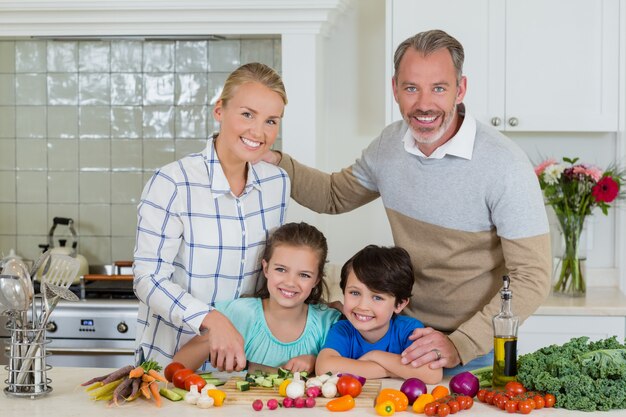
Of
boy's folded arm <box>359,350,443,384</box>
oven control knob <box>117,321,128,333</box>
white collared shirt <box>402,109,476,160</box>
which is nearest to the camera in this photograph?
boy's folded arm <box>359,350,443,384</box>

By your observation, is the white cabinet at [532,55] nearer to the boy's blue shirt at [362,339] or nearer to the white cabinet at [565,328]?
the white cabinet at [565,328]

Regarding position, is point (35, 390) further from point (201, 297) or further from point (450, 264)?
point (450, 264)

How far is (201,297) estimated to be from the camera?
101 inches

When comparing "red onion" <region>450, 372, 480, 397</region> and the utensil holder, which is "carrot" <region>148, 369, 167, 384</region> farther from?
"red onion" <region>450, 372, 480, 397</region>

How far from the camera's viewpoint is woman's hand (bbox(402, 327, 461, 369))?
2277 millimetres

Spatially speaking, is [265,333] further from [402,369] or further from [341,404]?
[341,404]

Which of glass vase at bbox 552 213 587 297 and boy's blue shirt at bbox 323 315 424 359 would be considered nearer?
boy's blue shirt at bbox 323 315 424 359

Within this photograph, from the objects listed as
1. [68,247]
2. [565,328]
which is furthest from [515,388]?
[68,247]

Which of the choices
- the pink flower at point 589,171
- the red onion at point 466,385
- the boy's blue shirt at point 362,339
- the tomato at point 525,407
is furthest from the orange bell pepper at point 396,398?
the pink flower at point 589,171

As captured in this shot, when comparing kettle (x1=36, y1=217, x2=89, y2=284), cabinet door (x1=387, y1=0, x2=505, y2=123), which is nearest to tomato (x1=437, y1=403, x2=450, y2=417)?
cabinet door (x1=387, y1=0, x2=505, y2=123)

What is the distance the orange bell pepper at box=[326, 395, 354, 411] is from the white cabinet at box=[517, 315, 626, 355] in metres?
1.74

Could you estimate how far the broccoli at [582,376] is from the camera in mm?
1964

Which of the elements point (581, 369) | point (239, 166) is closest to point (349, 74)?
point (239, 166)

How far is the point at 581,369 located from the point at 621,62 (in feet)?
6.87
